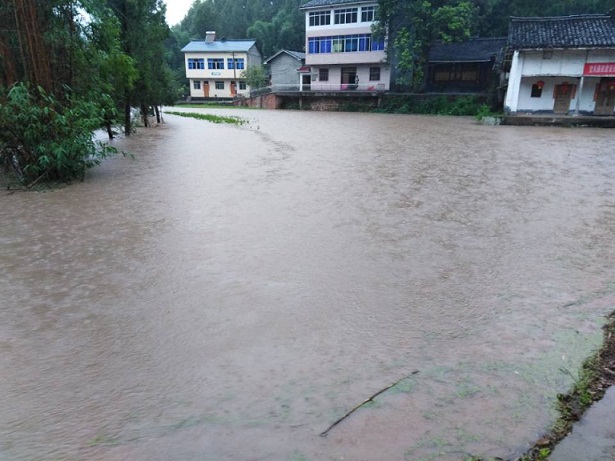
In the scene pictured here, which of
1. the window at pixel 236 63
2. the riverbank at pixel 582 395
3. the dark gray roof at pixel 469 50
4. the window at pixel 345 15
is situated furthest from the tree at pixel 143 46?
the window at pixel 236 63

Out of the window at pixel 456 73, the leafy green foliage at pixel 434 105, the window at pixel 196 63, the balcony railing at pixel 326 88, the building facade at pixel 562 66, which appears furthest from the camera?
the window at pixel 196 63

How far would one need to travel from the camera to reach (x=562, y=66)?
21250mm

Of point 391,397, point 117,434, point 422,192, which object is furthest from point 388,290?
point 422,192

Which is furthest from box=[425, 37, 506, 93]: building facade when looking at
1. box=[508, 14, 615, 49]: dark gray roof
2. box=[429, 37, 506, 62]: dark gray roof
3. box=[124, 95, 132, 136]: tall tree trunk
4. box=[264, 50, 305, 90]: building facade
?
box=[124, 95, 132, 136]: tall tree trunk

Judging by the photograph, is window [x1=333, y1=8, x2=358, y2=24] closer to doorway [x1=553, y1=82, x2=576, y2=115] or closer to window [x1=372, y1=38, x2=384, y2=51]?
window [x1=372, y1=38, x2=384, y2=51]

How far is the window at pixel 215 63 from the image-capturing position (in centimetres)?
4488

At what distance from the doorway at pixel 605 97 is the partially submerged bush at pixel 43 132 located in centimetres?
2303

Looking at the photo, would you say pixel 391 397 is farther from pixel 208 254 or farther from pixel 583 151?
pixel 583 151

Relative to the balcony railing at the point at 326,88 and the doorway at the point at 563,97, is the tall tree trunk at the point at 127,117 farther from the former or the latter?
the doorway at the point at 563,97

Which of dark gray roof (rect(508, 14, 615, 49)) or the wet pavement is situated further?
dark gray roof (rect(508, 14, 615, 49))

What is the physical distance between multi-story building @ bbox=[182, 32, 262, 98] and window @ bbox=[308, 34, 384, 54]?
1256 cm

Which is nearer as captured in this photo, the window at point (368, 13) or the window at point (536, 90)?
the window at point (536, 90)

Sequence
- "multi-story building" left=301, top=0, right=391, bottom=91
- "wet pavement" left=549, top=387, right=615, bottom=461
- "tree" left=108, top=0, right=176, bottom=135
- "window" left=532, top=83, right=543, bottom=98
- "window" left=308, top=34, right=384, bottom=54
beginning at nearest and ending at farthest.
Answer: "wet pavement" left=549, top=387, right=615, bottom=461 → "tree" left=108, top=0, right=176, bottom=135 → "window" left=532, top=83, right=543, bottom=98 → "multi-story building" left=301, top=0, right=391, bottom=91 → "window" left=308, top=34, right=384, bottom=54

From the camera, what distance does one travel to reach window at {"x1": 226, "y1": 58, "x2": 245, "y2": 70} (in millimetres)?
44469
